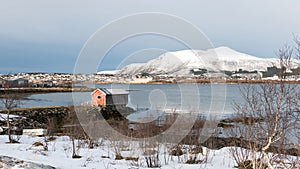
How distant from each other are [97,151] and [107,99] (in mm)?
A: 29136

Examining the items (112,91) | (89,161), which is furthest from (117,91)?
(89,161)

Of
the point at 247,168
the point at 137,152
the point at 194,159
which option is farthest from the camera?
the point at 137,152

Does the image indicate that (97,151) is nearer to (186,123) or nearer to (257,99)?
(257,99)

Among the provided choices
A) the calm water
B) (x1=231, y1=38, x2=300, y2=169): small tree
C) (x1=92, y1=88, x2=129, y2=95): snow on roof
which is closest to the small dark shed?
(x1=92, y1=88, x2=129, y2=95): snow on roof

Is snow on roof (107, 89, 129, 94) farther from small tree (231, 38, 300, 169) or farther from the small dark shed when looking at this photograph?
small tree (231, 38, 300, 169)

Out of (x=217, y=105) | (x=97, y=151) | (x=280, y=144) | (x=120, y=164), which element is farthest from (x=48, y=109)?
(x=280, y=144)

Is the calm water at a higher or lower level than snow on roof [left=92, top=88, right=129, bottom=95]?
lower

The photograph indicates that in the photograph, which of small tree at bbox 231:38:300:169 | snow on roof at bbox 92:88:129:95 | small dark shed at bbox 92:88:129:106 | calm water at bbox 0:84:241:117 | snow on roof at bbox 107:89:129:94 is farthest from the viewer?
snow on roof at bbox 107:89:129:94

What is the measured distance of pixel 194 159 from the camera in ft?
27.3

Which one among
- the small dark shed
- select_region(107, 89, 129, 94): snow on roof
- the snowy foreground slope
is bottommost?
the snowy foreground slope

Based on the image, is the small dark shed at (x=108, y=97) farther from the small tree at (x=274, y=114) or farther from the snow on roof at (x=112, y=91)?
the small tree at (x=274, y=114)

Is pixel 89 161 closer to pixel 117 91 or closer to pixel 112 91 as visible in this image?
pixel 112 91

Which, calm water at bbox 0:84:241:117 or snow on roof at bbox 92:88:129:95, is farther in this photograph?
snow on roof at bbox 92:88:129:95

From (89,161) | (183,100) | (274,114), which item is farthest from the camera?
(183,100)
